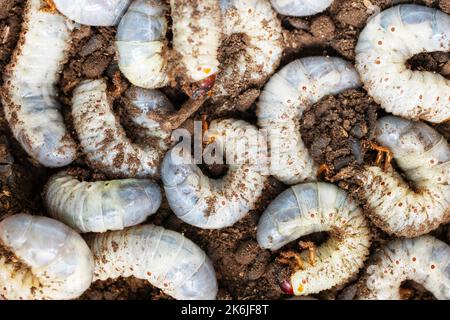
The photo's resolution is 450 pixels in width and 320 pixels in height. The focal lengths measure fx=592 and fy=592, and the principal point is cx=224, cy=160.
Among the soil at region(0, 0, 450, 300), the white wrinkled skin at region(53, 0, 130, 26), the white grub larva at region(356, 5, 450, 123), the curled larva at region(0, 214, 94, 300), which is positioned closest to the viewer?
the curled larva at region(0, 214, 94, 300)

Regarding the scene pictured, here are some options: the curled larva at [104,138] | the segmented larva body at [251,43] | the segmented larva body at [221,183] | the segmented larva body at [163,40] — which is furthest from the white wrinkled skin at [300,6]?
the curled larva at [104,138]

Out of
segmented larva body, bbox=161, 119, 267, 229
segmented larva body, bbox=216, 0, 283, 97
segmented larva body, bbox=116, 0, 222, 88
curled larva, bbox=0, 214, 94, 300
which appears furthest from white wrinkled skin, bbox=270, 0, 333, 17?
curled larva, bbox=0, 214, 94, 300

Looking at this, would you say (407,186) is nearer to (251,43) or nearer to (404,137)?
Answer: (404,137)

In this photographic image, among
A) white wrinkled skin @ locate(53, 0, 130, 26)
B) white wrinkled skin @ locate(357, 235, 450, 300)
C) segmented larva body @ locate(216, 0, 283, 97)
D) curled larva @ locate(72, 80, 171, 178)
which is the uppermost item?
white wrinkled skin @ locate(53, 0, 130, 26)

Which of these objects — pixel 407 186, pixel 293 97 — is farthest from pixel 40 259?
pixel 407 186

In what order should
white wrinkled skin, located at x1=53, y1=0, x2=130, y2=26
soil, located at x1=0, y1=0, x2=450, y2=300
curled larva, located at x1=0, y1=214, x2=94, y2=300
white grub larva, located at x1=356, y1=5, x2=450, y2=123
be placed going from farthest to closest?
soil, located at x1=0, y1=0, x2=450, y2=300 < white grub larva, located at x1=356, y1=5, x2=450, y2=123 < white wrinkled skin, located at x1=53, y1=0, x2=130, y2=26 < curled larva, located at x1=0, y1=214, x2=94, y2=300

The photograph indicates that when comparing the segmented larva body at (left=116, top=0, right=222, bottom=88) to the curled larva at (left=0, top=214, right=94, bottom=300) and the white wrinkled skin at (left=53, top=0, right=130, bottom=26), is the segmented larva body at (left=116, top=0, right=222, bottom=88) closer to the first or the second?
the white wrinkled skin at (left=53, top=0, right=130, bottom=26)

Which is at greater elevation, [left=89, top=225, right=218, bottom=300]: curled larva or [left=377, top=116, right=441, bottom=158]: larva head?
[left=377, top=116, right=441, bottom=158]: larva head
